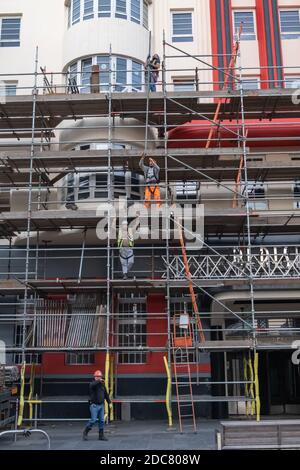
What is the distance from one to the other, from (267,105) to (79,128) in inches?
255

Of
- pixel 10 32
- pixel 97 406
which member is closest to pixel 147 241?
pixel 97 406

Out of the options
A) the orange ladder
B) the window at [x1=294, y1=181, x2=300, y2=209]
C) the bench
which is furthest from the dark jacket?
the window at [x1=294, y1=181, x2=300, y2=209]

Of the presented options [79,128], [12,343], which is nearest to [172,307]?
[12,343]

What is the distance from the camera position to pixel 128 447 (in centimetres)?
1331

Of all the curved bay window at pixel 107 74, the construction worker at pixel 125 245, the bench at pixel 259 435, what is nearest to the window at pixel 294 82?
the curved bay window at pixel 107 74

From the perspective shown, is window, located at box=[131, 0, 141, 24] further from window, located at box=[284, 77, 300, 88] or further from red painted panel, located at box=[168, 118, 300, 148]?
window, located at box=[284, 77, 300, 88]

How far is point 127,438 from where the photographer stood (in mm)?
14734

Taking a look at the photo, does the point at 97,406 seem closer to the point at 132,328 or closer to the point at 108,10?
the point at 132,328

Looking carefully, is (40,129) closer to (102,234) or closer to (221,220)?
(102,234)

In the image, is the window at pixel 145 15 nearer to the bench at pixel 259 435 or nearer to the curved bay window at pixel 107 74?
the curved bay window at pixel 107 74

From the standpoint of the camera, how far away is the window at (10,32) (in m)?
23.3

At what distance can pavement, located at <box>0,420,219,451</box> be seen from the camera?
13482 millimetres

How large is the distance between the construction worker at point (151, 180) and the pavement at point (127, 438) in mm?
6789

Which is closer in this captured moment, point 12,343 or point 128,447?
point 128,447
